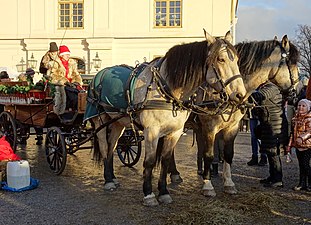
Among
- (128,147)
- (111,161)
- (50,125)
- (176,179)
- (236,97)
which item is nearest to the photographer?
(236,97)

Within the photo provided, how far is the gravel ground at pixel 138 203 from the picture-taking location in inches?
181

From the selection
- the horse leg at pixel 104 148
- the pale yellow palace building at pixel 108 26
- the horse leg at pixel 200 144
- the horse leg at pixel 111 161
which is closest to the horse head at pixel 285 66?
the horse leg at pixel 200 144

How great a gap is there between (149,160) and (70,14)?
1718 centimetres

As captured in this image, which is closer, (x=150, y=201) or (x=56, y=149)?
(x=150, y=201)

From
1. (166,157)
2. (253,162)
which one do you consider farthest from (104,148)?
(253,162)

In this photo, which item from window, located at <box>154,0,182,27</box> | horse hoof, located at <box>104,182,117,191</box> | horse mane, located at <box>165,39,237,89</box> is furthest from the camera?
window, located at <box>154,0,182,27</box>

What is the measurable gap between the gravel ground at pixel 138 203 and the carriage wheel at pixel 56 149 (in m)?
0.18

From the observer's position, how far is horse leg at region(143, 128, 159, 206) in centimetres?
487

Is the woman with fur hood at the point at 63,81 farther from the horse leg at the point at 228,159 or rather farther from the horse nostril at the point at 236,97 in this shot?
the horse nostril at the point at 236,97

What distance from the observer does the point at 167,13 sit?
20.1 metres

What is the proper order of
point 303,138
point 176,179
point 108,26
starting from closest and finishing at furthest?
point 303,138
point 176,179
point 108,26

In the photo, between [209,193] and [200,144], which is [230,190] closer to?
[209,193]

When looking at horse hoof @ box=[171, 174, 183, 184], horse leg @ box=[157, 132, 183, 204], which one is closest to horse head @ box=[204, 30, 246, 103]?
horse leg @ box=[157, 132, 183, 204]

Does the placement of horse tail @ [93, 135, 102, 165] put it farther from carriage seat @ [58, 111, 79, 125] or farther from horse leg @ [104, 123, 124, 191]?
carriage seat @ [58, 111, 79, 125]
